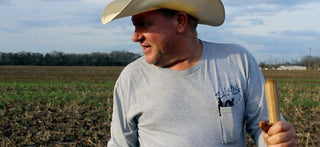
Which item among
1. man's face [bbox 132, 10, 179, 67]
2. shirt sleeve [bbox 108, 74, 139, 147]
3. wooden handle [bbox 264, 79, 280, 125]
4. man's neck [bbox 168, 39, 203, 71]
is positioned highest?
man's face [bbox 132, 10, 179, 67]

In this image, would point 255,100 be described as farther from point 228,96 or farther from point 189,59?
point 189,59

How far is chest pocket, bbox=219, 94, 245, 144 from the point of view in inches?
86.4

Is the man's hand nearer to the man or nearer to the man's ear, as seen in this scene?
the man

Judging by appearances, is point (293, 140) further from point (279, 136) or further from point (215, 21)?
point (215, 21)

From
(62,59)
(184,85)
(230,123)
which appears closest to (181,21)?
(184,85)

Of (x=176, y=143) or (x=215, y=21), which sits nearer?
(x=176, y=143)

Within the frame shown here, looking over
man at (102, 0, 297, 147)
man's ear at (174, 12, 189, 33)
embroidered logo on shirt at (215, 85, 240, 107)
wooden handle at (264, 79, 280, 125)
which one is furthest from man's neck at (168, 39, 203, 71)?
wooden handle at (264, 79, 280, 125)

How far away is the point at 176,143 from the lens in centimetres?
224

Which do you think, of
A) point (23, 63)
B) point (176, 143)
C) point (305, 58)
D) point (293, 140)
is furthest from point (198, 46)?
point (305, 58)

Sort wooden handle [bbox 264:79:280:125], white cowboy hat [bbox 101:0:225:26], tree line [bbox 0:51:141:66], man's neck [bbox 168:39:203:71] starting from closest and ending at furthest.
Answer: wooden handle [bbox 264:79:280:125] < white cowboy hat [bbox 101:0:225:26] < man's neck [bbox 168:39:203:71] < tree line [bbox 0:51:141:66]

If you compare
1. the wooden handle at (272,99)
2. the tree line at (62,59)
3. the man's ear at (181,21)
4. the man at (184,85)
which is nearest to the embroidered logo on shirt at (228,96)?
the man at (184,85)

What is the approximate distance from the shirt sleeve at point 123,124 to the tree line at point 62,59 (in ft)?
209

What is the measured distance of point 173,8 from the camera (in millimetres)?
2227

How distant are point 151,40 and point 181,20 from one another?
7.6 inches
